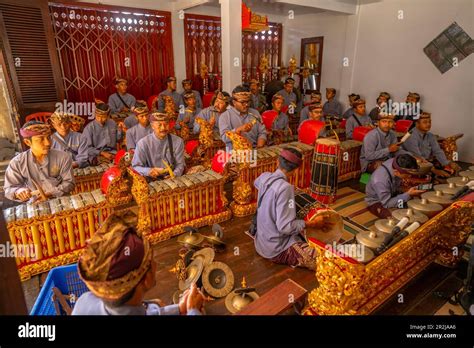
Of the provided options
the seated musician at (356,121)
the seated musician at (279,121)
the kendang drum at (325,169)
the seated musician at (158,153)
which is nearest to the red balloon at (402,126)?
the seated musician at (356,121)

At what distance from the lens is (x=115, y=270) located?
1330 mm

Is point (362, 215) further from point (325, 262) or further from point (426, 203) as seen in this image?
point (325, 262)

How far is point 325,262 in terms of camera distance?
7.47ft

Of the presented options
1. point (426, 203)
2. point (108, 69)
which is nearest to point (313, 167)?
point (426, 203)

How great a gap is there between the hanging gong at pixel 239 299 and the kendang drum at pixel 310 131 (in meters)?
3.31

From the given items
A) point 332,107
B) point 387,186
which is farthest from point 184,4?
point 387,186

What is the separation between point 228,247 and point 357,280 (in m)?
1.86

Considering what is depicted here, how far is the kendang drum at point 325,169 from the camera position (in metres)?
4.46

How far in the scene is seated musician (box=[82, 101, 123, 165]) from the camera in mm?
5203

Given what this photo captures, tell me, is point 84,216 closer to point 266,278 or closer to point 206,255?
point 206,255

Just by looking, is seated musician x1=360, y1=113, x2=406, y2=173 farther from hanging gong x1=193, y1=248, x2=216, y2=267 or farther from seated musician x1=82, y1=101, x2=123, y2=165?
seated musician x1=82, y1=101, x2=123, y2=165

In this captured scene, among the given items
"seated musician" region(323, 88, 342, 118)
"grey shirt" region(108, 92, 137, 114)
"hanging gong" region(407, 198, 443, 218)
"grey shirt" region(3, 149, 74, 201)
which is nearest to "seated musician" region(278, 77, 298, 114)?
"seated musician" region(323, 88, 342, 118)

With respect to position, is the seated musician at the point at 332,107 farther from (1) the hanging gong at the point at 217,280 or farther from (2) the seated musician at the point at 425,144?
(1) the hanging gong at the point at 217,280

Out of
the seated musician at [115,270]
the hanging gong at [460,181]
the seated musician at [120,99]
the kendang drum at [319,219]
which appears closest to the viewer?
the seated musician at [115,270]
